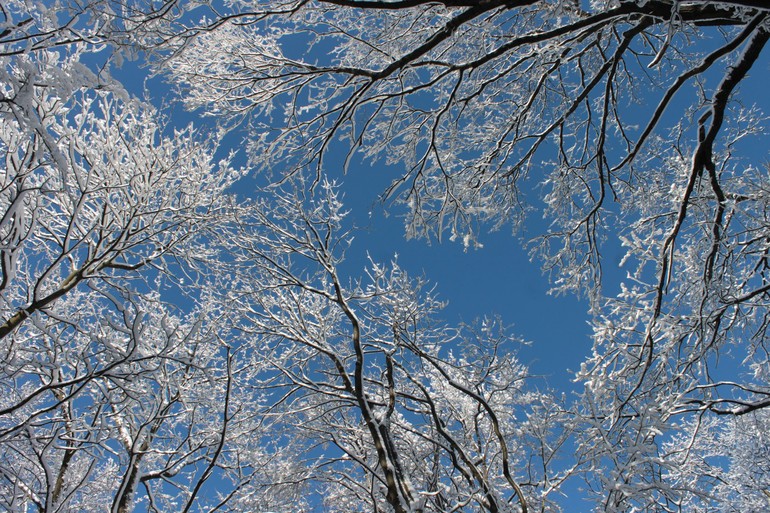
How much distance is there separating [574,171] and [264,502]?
5.97m

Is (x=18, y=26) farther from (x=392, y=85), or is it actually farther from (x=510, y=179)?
(x=510, y=179)

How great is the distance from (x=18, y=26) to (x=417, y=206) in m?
Result: 3.75

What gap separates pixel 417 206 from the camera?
4.93 m

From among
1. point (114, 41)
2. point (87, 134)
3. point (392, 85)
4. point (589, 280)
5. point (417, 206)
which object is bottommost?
point (114, 41)

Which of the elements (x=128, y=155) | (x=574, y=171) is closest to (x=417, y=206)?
(x=574, y=171)

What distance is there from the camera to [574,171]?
510cm

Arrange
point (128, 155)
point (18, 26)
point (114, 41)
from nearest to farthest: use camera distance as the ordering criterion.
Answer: point (18, 26) → point (114, 41) → point (128, 155)

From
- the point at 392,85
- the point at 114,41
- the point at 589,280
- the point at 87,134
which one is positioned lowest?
the point at 114,41

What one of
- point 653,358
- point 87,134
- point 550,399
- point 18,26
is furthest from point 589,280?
point 87,134

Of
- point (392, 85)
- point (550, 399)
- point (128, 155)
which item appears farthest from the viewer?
point (550, 399)

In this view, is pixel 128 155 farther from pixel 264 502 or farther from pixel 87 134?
pixel 264 502

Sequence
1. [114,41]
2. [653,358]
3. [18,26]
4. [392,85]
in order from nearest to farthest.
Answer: [18,26] → [114,41] → [653,358] → [392,85]

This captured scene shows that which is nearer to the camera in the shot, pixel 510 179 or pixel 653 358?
pixel 653 358

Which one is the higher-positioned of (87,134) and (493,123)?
(493,123)
